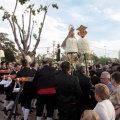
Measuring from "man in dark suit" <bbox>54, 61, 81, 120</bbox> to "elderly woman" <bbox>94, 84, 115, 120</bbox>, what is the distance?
1.83 m

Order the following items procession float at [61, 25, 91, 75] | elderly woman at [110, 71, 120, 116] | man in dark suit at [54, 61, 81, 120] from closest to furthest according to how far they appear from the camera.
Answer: elderly woman at [110, 71, 120, 116], man in dark suit at [54, 61, 81, 120], procession float at [61, 25, 91, 75]

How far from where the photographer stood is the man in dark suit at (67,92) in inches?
239

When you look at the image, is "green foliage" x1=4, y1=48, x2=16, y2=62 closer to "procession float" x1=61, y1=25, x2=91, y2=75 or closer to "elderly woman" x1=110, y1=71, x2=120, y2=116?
"procession float" x1=61, y1=25, x2=91, y2=75

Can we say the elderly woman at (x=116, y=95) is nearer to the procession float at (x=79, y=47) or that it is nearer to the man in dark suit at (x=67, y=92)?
the man in dark suit at (x=67, y=92)

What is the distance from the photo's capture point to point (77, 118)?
6.40m

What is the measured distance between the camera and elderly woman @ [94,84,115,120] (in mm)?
3984

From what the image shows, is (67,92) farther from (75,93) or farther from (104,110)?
(104,110)

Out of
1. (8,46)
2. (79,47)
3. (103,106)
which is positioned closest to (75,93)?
(79,47)

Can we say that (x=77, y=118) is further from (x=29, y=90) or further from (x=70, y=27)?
(x=70, y=27)

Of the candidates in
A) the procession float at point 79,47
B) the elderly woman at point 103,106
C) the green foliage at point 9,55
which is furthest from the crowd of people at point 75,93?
the green foliage at point 9,55

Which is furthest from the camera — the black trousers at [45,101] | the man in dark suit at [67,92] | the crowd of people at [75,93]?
the black trousers at [45,101]

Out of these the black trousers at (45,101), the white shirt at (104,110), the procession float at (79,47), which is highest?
the procession float at (79,47)

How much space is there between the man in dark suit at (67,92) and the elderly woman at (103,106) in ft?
6.01

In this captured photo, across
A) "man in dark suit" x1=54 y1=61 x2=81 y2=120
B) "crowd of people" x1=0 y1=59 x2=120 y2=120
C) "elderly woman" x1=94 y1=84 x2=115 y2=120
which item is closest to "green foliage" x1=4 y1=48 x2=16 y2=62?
"crowd of people" x1=0 y1=59 x2=120 y2=120
